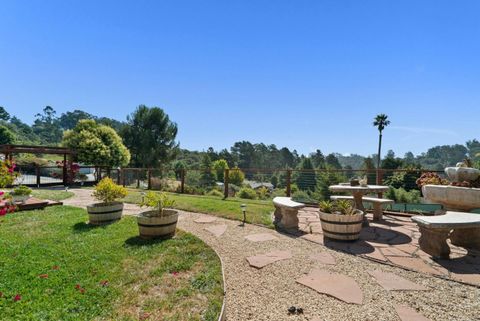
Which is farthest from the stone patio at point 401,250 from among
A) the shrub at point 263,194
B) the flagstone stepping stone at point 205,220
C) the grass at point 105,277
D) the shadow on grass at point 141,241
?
the shrub at point 263,194

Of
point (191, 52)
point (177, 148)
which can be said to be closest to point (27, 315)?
point (191, 52)

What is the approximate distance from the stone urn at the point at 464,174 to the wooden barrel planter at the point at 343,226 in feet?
6.80

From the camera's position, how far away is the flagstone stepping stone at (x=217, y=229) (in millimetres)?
4316

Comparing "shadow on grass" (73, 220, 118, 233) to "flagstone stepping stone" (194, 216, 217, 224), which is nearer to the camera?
"shadow on grass" (73, 220, 118, 233)

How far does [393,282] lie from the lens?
2.48 metres

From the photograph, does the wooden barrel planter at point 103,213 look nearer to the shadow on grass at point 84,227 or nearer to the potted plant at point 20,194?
the shadow on grass at point 84,227

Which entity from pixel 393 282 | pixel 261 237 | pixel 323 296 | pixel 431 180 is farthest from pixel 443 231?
pixel 431 180

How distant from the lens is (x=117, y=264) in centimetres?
280

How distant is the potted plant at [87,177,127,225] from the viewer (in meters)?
4.66

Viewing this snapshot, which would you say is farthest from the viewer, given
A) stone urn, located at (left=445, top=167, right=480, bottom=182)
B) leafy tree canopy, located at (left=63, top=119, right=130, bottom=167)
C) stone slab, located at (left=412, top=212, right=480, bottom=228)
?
leafy tree canopy, located at (left=63, top=119, right=130, bottom=167)

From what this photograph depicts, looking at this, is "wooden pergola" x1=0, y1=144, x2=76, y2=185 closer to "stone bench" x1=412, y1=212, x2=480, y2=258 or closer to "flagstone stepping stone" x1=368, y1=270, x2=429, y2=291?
"flagstone stepping stone" x1=368, y1=270, x2=429, y2=291

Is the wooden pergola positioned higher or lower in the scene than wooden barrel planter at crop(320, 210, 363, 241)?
higher

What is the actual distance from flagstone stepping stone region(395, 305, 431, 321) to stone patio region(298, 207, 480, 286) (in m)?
0.94

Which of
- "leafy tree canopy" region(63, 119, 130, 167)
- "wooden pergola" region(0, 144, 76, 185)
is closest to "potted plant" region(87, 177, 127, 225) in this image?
"wooden pergola" region(0, 144, 76, 185)
